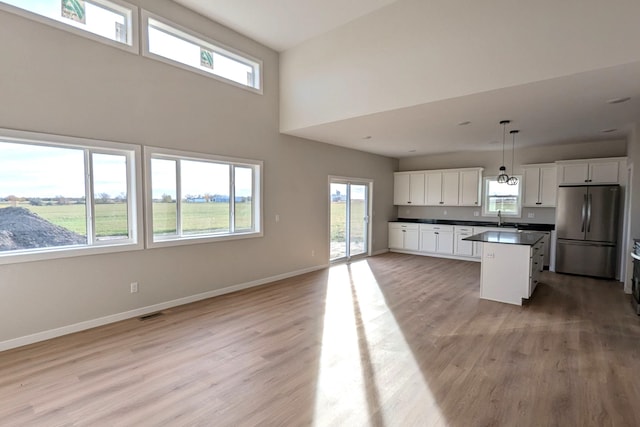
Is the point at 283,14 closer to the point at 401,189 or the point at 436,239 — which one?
the point at 401,189

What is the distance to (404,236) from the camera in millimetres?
8648

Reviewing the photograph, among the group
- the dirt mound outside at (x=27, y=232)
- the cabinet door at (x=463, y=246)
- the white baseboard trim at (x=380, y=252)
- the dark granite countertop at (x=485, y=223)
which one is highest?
the dirt mound outside at (x=27, y=232)

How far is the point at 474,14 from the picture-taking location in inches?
138

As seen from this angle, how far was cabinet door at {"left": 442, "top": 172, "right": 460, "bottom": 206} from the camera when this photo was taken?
806 centimetres

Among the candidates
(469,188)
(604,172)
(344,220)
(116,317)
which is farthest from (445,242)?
(116,317)

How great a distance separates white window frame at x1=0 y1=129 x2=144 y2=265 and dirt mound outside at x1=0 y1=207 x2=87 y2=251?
71 mm

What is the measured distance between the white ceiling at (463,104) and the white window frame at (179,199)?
1.23 m

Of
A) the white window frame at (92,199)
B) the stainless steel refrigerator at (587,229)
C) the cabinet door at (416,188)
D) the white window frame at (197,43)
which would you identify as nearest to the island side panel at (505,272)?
the stainless steel refrigerator at (587,229)

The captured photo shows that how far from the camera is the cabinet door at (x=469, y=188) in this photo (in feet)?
25.5

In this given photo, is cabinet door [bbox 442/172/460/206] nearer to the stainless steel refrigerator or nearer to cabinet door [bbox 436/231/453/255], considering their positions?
cabinet door [bbox 436/231/453/255]

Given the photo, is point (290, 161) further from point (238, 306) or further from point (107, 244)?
point (107, 244)

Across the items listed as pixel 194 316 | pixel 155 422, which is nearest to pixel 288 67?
pixel 194 316

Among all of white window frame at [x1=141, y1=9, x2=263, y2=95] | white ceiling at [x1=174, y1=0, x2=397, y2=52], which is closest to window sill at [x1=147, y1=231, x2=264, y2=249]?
white window frame at [x1=141, y1=9, x2=263, y2=95]

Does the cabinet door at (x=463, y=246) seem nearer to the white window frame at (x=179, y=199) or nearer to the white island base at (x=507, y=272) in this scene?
the white island base at (x=507, y=272)
